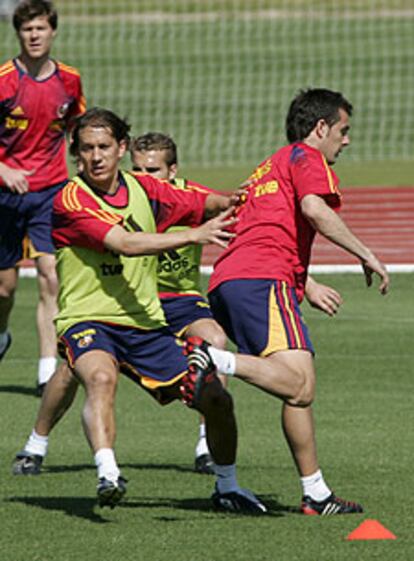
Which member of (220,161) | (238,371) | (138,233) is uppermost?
(138,233)

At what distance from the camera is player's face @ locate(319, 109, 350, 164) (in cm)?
787

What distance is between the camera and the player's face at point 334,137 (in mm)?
7871

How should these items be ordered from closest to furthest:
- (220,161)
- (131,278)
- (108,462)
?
(108,462) < (131,278) < (220,161)

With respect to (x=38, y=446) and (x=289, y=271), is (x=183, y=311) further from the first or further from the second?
(x=289, y=271)

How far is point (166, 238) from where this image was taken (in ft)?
24.3

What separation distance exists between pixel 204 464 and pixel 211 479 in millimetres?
172

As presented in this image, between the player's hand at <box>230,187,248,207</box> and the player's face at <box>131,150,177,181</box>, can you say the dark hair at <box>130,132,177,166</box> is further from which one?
the player's hand at <box>230,187,248,207</box>

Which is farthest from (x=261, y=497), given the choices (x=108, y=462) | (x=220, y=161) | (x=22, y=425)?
(x=220, y=161)

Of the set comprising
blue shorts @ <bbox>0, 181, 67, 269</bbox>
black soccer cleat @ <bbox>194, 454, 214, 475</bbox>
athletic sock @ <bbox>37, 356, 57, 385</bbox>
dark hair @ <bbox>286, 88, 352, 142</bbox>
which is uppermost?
dark hair @ <bbox>286, 88, 352, 142</bbox>

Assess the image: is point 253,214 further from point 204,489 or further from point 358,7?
point 358,7

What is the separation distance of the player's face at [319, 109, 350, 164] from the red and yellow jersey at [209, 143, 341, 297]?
0.34 ft

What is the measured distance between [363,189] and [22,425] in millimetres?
12418

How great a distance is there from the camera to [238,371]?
7340mm

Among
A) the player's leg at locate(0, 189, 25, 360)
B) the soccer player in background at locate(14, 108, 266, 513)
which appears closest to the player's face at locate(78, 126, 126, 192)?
the soccer player in background at locate(14, 108, 266, 513)
